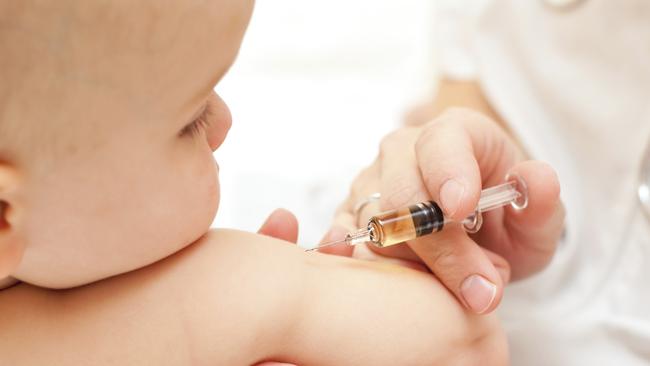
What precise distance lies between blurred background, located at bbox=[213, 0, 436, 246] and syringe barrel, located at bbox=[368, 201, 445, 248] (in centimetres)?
42

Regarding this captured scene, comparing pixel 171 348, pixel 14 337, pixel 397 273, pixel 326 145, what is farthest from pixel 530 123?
pixel 14 337

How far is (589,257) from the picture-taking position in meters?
1.16

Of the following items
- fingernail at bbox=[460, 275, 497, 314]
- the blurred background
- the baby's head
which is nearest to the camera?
the baby's head

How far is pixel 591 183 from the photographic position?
3.97 feet

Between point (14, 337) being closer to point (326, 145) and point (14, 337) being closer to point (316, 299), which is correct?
point (316, 299)

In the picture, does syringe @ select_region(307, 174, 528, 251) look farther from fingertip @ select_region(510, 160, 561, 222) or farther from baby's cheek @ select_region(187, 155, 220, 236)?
baby's cheek @ select_region(187, 155, 220, 236)

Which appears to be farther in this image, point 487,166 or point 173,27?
point 487,166

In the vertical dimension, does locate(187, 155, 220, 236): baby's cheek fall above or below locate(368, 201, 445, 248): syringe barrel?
above

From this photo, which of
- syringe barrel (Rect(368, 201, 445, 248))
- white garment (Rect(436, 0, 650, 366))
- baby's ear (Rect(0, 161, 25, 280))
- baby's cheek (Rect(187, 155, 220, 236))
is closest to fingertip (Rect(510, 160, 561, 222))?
syringe barrel (Rect(368, 201, 445, 248))

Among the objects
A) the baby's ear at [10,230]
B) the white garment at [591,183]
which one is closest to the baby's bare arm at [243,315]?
the baby's ear at [10,230]

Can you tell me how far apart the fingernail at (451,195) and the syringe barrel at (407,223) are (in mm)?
35

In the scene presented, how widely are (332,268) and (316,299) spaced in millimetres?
52

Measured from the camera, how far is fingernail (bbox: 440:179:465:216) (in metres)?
0.72

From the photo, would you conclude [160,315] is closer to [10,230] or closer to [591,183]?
[10,230]
